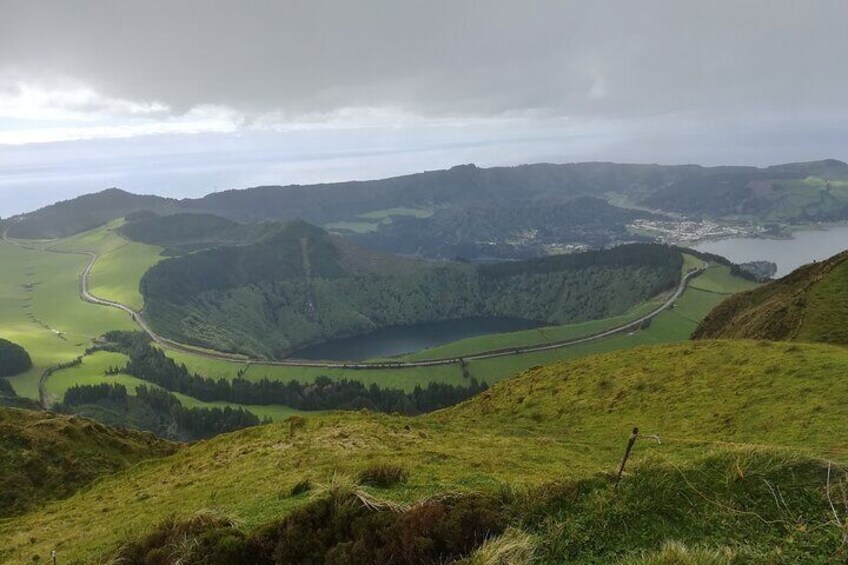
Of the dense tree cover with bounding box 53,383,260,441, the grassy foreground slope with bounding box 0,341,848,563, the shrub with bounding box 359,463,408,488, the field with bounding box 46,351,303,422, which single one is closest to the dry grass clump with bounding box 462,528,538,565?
the grassy foreground slope with bounding box 0,341,848,563

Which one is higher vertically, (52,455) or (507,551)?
(507,551)

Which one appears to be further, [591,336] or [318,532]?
[591,336]

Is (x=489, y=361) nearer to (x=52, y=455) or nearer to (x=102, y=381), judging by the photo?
(x=102, y=381)

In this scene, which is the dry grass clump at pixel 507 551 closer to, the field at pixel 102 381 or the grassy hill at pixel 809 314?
the grassy hill at pixel 809 314

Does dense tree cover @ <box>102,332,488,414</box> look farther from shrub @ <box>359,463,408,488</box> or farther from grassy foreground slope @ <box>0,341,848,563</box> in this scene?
shrub @ <box>359,463,408,488</box>

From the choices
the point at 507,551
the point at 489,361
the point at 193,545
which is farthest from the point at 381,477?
the point at 489,361

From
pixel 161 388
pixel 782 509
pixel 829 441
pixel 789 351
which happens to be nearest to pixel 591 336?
pixel 161 388

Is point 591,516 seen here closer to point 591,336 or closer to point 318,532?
point 318,532
